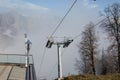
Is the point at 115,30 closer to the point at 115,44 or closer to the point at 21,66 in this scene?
the point at 115,44

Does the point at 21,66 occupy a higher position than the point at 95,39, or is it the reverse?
the point at 95,39

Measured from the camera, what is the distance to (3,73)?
5272 centimetres

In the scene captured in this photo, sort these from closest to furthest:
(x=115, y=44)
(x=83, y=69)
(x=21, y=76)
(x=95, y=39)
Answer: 1. (x=21, y=76)
2. (x=115, y=44)
3. (x=95, y=39)
4. (x=83, y=69)

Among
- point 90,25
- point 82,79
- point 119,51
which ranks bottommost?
point 82,79

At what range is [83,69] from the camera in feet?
231

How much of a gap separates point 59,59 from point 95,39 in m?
12.3

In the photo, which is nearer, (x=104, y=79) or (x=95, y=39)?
(x=104, y=79)

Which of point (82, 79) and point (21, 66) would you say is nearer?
point (82, 79)

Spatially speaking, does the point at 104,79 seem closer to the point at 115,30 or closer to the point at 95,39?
the point at 115,30

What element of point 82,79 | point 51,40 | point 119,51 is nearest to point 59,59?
point 51,40

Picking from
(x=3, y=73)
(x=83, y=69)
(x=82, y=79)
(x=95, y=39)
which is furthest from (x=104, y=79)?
(x=83, y=69)

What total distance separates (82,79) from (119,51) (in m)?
13.4

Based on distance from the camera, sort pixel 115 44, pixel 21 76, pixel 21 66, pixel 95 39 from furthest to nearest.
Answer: pixel 95 39 → pixel 21 66 → pixel 115 44 → pixel 21 76

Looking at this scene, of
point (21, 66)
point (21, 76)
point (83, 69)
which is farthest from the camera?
point (83, 69)
